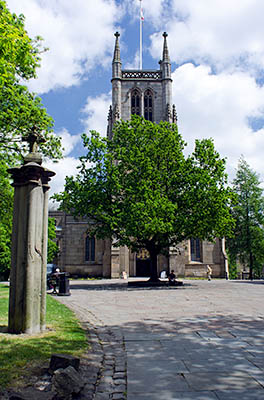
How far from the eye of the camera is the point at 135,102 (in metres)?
44.3

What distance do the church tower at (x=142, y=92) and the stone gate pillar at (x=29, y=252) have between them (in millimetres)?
36918

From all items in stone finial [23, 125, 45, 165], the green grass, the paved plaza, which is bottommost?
the paved plaza

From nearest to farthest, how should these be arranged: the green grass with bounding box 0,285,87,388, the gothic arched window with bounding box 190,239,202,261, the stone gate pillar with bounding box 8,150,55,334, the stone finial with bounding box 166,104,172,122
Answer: the green grass with bounding box 0,285,87,388
the stone gate pillar with bounding box 8,150,55,334
the gothic arched window with bounding box 190,239,202,261
the stone finial with bounding box 166,104,172,122

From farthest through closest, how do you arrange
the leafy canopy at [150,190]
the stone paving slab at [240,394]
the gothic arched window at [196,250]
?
the gothic arched window at [196,250]
the leafy canopy at [150,190]
the stone paving slab at [240,394]

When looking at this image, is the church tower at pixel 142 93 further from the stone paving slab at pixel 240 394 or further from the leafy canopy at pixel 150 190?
the stone paving slab at pixel 240 394

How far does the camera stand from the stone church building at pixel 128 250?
3600 cm

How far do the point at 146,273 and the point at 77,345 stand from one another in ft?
108

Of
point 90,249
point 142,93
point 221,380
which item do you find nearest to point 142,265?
point 90,249

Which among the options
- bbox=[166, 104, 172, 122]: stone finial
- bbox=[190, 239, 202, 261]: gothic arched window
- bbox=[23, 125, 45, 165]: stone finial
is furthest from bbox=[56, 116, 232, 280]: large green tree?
bbox=[166, 104, 172, 122]: stone finial

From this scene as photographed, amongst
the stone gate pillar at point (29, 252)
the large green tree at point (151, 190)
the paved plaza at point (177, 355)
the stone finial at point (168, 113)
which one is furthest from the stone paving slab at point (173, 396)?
the stone finial at point (168, 113)

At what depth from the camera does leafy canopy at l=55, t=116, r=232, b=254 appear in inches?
825

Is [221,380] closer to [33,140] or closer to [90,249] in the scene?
[33,140]

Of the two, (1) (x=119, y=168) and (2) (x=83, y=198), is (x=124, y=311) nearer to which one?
(2) (x=83, y=198)

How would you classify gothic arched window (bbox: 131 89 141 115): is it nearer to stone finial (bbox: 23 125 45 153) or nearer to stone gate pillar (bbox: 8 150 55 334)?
stone finial (bbox: 23 125 45 153)
